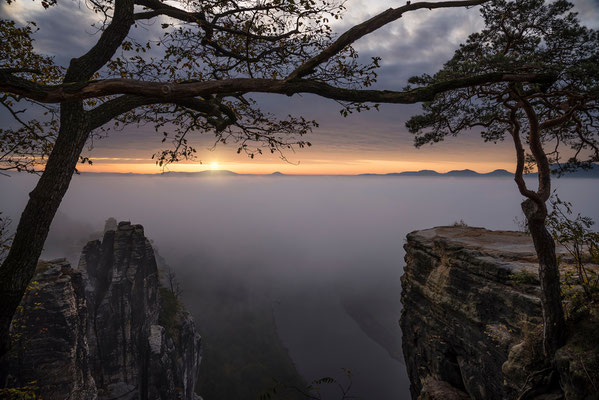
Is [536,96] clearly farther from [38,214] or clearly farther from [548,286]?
[38,214]

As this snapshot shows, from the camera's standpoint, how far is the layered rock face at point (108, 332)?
867 inches

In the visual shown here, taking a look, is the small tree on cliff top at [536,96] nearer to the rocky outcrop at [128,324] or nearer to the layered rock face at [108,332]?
the layered rock face at [108,332]

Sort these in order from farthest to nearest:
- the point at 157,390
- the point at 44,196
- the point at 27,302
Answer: the point at 157,390
the point at 27,302
the point at 44,196

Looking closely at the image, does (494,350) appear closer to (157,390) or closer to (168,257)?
(157,390)

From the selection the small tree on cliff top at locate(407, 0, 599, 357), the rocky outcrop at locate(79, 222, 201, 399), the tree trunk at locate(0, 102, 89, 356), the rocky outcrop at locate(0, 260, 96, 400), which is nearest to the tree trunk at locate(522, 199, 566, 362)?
the small tree on cliff top at locate(407, 0, 599, 357)

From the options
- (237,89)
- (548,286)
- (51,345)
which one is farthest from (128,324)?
(548,286)

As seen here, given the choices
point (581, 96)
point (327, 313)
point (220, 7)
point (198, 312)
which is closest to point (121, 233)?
point (220, 7)

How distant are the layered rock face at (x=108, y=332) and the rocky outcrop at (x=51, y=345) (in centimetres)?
7

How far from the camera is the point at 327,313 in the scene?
12756cm

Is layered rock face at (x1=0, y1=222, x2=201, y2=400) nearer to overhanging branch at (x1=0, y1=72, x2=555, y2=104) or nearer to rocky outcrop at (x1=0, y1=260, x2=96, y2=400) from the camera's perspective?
rocky outcrop at (x1=0, y1=260, x2=96, y2=400)

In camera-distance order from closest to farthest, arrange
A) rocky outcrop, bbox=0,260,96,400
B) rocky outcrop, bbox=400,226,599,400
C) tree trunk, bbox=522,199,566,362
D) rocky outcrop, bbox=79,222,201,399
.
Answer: tree trunk, bbox=522,199,566,362 < rocky outcrop, bbox=400,226,599,400 < rocky outcrop, bbox=0,260,96,400 < rocky outcrop, bbox=79,222,201,399

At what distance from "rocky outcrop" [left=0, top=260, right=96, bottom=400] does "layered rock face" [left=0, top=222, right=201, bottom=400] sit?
0.22 feet

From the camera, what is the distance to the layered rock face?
22016 mm

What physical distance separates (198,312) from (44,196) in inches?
4569
